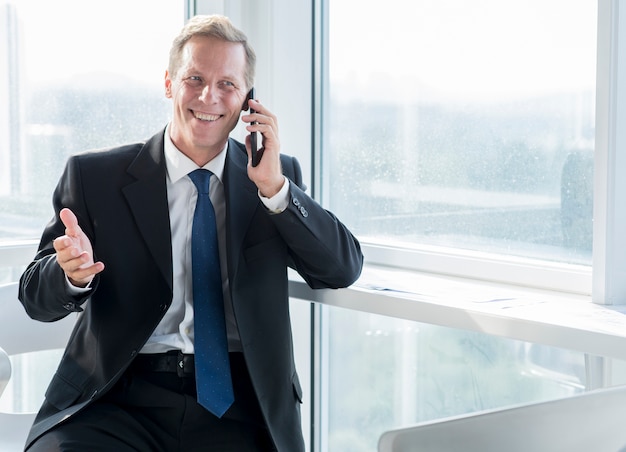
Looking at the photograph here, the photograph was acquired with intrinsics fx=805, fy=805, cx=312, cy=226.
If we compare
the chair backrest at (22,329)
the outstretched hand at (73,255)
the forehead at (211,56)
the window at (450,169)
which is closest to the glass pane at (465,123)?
the window at (450,169)

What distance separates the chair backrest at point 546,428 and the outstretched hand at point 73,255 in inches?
32.4

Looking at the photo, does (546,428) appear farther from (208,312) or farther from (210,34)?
(210,34)

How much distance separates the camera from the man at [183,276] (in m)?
1.99

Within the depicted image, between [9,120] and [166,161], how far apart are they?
0.80 metres

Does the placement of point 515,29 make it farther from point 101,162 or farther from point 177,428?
point 177,428

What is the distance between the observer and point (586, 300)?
7.25ft

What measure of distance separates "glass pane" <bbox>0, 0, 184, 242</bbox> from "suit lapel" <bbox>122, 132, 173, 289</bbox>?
0.75m

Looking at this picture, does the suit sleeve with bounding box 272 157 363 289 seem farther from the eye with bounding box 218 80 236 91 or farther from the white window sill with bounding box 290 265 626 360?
the eye with bounding box 218 80 236 91

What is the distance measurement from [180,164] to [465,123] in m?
0.96

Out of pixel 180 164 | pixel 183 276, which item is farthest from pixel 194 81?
pixel 183 276

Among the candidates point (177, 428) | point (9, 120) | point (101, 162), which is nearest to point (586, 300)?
Result: point (177, 428)

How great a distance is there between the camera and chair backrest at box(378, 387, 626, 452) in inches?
62.1

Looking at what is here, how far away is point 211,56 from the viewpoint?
2.12 meters

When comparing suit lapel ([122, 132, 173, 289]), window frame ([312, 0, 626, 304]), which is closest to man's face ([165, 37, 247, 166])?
suit lapel ([122, 132, 173, 289])
